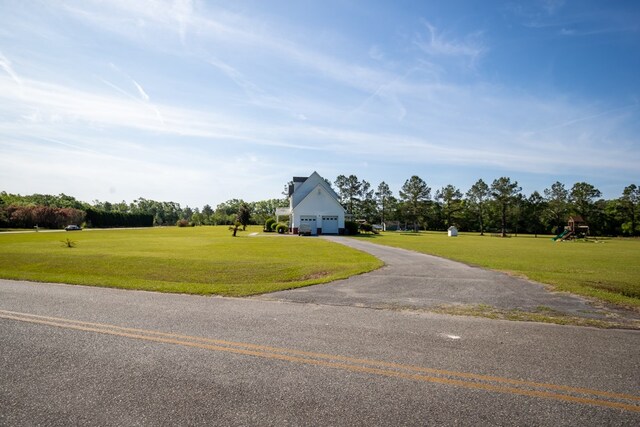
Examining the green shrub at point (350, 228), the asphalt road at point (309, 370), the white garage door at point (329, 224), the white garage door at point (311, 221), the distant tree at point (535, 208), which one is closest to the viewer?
the asphalt road at point (309, 370)

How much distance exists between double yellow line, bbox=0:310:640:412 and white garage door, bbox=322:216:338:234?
44.9m

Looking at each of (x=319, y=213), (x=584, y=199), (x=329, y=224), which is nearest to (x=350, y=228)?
(x=329, y=224)

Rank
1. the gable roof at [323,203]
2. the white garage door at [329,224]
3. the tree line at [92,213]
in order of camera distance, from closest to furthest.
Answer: the gable roof at [323,203]
the white garage door at [329,224]
the tree line at [92,213]

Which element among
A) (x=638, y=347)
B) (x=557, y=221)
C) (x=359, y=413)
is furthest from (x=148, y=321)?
(x=557, y=221)

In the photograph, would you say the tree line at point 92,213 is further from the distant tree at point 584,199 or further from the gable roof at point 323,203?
the distant tree at point 584,199

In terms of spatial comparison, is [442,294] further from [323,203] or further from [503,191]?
[503,191]

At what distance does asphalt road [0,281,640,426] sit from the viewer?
3537 millimetres

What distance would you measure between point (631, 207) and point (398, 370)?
98780 mm

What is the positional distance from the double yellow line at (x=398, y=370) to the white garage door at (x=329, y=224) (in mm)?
44910

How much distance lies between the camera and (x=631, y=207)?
74.5 metres

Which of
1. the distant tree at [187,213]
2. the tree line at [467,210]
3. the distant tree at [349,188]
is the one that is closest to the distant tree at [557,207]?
the tree line at [467,210]

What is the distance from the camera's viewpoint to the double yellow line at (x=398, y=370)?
12.5ft

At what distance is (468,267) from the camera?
15891 millimetres

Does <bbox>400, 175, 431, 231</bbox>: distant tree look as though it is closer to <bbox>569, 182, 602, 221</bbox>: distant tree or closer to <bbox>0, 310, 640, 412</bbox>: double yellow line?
<bbox>569, 182, 602, 221</bbox>: distant tree
